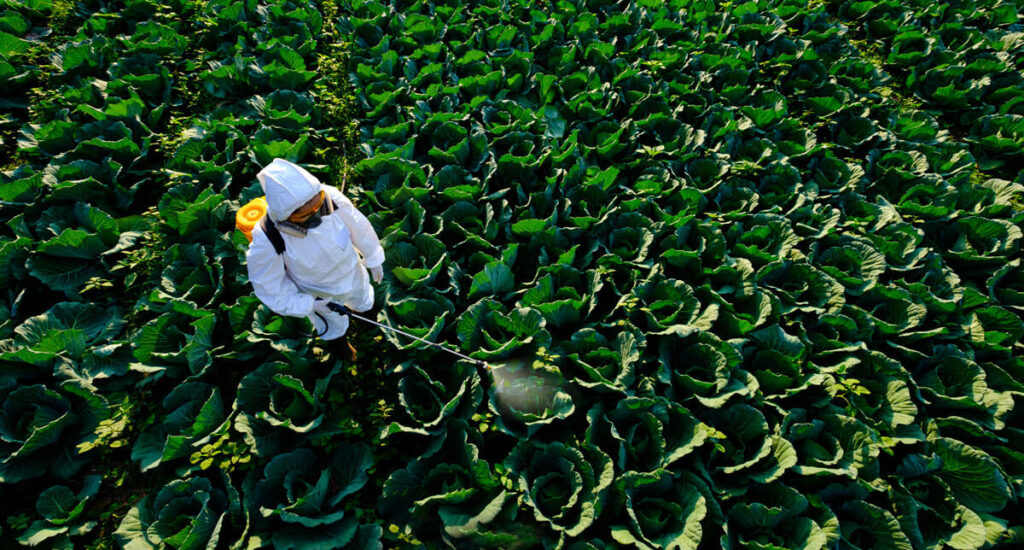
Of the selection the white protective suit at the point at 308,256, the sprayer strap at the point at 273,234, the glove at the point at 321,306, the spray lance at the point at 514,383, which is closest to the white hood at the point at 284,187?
the white protective suit at the point at 308,256

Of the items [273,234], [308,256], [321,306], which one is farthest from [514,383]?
[273,234]

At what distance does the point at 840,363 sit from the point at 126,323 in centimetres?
597

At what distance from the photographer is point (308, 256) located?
9.61ft

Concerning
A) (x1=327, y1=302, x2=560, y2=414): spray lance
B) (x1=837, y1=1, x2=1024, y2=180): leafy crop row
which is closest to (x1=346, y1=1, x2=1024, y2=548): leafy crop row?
(x1=327, y1=302, x2=560, y2=414): spray lance

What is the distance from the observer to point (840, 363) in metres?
3.65

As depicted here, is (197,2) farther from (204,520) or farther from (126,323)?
(204,520)

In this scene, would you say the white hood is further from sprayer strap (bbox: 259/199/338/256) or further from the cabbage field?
the cabbage field

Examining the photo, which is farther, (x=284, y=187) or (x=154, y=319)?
(x=154, y=319)

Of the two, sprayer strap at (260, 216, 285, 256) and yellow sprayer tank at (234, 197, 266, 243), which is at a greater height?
sprayer strap at (260, 216, 285, 256)

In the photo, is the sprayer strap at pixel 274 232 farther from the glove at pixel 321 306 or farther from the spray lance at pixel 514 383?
the spray lance at pixel 514 383

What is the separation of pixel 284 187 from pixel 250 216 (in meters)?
0.79

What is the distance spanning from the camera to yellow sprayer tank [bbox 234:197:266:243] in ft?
9.88

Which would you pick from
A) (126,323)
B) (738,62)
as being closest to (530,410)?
(126,323)

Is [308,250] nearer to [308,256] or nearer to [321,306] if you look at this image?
[308,256]
